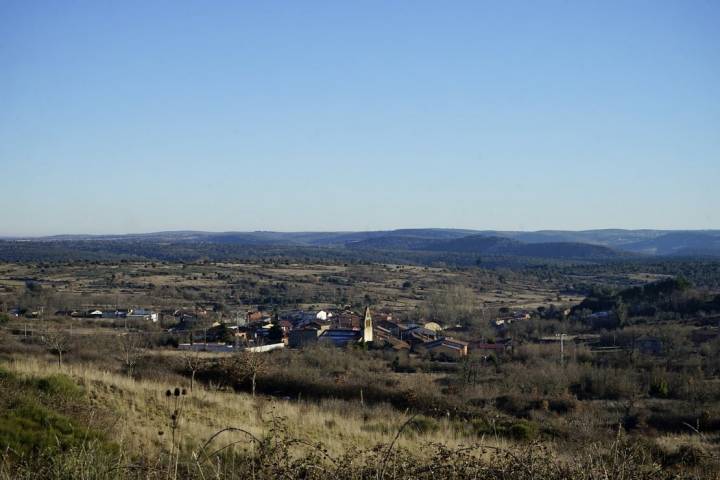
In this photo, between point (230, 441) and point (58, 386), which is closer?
point (230, 441)

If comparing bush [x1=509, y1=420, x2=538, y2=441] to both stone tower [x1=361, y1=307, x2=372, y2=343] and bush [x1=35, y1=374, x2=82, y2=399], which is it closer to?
bush [x1=35, y1=374, x2=82, y2=399]

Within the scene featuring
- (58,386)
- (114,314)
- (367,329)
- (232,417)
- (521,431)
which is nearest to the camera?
(58,386)

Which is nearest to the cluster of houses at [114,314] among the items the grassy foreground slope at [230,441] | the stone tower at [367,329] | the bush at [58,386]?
the stone tower at [367,329]

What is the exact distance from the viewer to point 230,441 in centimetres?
1059

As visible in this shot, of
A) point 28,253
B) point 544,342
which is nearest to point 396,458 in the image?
point 544,342

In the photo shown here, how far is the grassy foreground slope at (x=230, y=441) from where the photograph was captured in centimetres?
526

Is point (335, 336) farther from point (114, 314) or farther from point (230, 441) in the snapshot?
point (230, 441)

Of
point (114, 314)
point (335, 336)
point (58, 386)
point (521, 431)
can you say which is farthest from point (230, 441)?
point (114, 314)

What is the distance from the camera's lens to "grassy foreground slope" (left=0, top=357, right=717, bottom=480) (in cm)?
526

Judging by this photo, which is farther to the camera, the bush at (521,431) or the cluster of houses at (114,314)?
the cluster of houses at (114,314)

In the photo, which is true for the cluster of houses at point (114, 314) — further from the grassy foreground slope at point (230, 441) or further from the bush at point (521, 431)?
the bush at point (521, 431)

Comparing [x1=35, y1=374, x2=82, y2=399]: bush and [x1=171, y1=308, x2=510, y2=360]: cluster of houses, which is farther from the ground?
[x1=35, y1=374, x2=82, y2=399]: bush

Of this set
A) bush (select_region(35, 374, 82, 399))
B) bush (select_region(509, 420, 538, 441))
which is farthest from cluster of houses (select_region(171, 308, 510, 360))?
bush (select_region(509, 420, 538, 441))

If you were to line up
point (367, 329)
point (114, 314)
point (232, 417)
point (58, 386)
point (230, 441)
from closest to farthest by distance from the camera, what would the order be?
point (230, 441) < point (58, 386) < point (232, 417) < point (367, 329) < point (114, 314)
